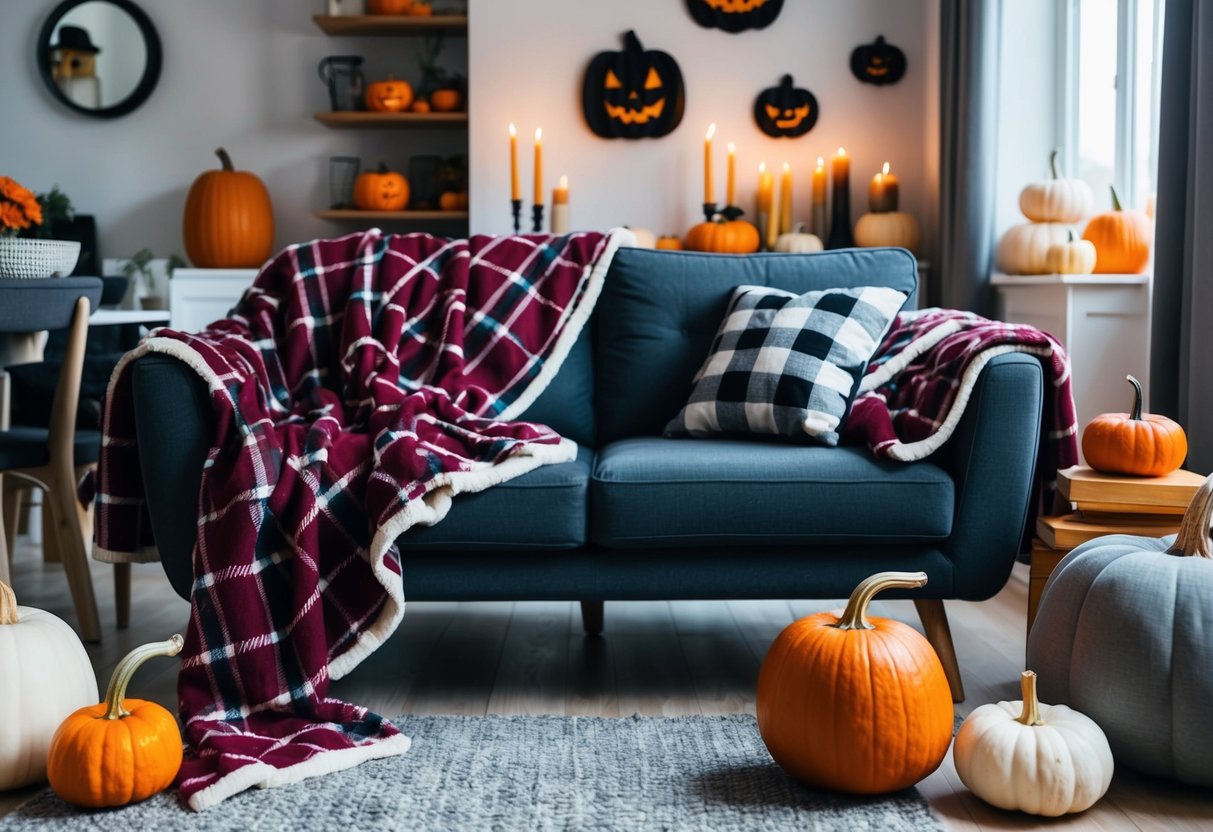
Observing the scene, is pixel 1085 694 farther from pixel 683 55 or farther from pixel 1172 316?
pixel 683 55

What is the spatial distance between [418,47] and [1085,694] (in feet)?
12.1

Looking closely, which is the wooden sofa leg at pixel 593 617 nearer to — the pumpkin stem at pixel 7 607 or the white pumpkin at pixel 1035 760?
the white pumpkin at pixel 1035 760

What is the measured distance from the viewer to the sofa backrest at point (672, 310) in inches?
108

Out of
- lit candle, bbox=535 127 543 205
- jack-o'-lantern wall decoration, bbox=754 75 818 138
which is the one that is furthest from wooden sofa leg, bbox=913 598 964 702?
jack-o'-lantern wall decoration, bbox=754 75 818 138

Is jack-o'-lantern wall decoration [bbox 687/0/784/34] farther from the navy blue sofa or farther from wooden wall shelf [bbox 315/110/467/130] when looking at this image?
the navy blue sofa

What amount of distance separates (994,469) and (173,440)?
147 cm

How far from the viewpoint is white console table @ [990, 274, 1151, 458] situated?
303 cm

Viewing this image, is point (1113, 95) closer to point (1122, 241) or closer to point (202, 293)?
point (1122, 241)

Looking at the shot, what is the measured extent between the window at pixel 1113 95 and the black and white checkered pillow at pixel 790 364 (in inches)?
44.5

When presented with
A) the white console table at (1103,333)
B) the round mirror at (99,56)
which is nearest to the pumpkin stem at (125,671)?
the white console table at (1103,333)

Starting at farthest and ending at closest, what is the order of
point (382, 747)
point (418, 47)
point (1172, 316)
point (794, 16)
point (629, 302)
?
1. point (418, 47)
2. point (794, 16)
3. point (629, 302)
4. point (1172, 316)
5. point (382, 747)

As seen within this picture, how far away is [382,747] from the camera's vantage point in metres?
Answer: 1.93

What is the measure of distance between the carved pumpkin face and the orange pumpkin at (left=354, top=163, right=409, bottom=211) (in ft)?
2.48

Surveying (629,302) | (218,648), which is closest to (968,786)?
(218,648)
